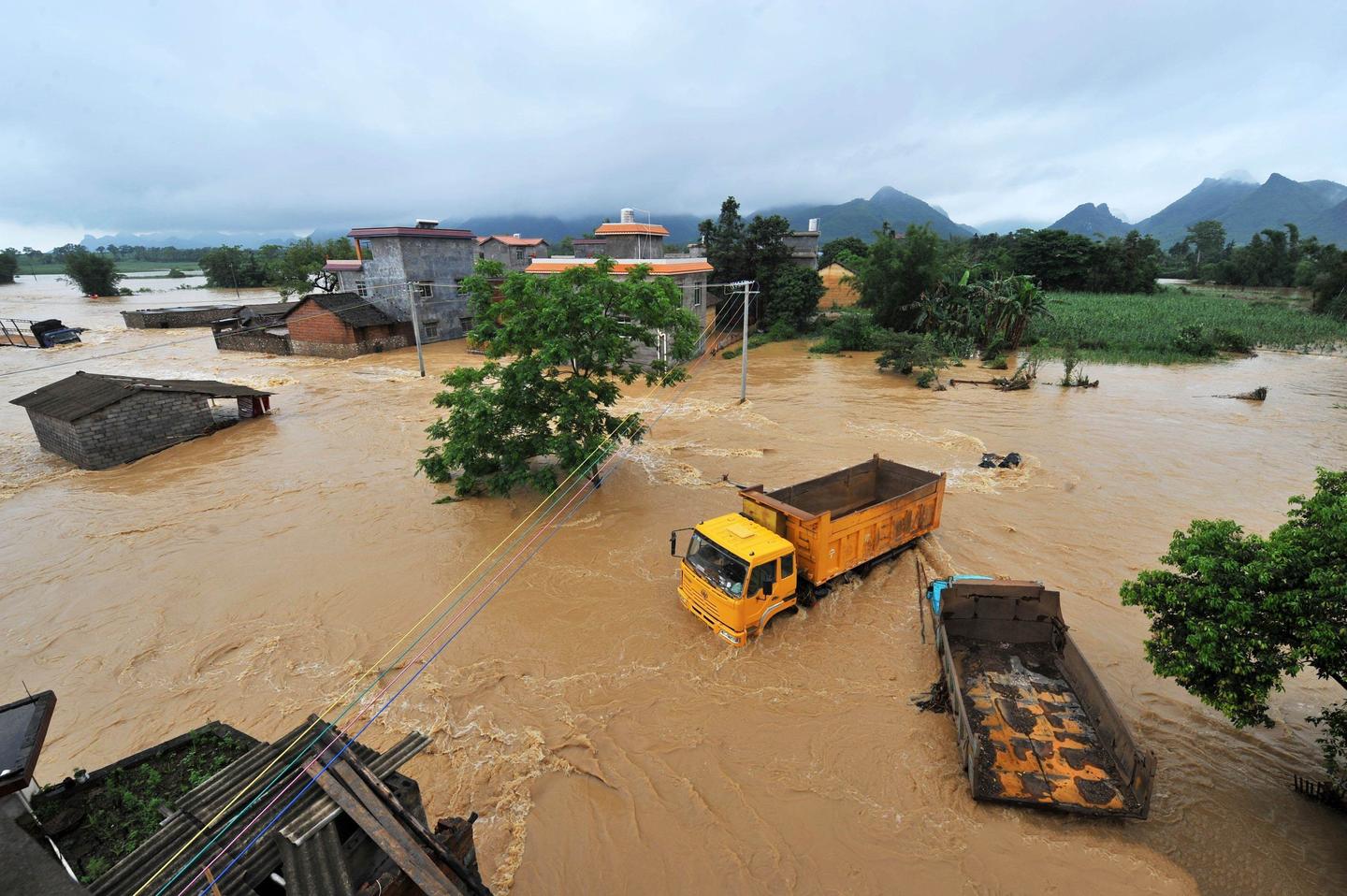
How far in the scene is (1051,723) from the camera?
7.45 metres

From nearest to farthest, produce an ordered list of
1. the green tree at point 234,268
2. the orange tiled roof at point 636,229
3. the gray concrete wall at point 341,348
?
1. the gray concrete wall at point 341,348
2. the orange tiled roof at point 636,229
3. the green tree at point 234,268

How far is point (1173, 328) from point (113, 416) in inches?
2053

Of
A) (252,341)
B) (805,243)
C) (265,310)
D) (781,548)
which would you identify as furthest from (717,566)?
(265,310)

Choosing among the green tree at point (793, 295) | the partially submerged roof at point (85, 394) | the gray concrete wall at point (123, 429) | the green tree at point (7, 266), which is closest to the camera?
the gray concrete wall at point (123, 429)

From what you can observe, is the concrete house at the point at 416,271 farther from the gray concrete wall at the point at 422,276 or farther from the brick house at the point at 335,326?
the brick house at the point at 335,326

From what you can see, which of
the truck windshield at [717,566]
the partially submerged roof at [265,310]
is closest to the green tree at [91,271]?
the partially submerged roof at [265,310]

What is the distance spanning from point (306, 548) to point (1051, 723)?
13865 millimetres

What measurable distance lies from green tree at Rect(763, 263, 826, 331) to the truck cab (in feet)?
106

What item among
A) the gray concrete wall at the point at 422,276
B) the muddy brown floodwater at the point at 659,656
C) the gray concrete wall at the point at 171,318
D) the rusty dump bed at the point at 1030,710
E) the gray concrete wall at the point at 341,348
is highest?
the gray concrete wall at the point at 422,276

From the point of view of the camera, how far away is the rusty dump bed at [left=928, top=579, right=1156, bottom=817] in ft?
21.2

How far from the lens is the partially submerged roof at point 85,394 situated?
17016mm

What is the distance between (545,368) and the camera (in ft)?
44.3

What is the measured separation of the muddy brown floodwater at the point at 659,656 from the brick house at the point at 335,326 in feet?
51.1

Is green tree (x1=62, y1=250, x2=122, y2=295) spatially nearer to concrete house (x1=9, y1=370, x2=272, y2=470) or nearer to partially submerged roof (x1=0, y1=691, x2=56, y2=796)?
concrete house (x1=9, y1=370, x2=272, y2=470)
